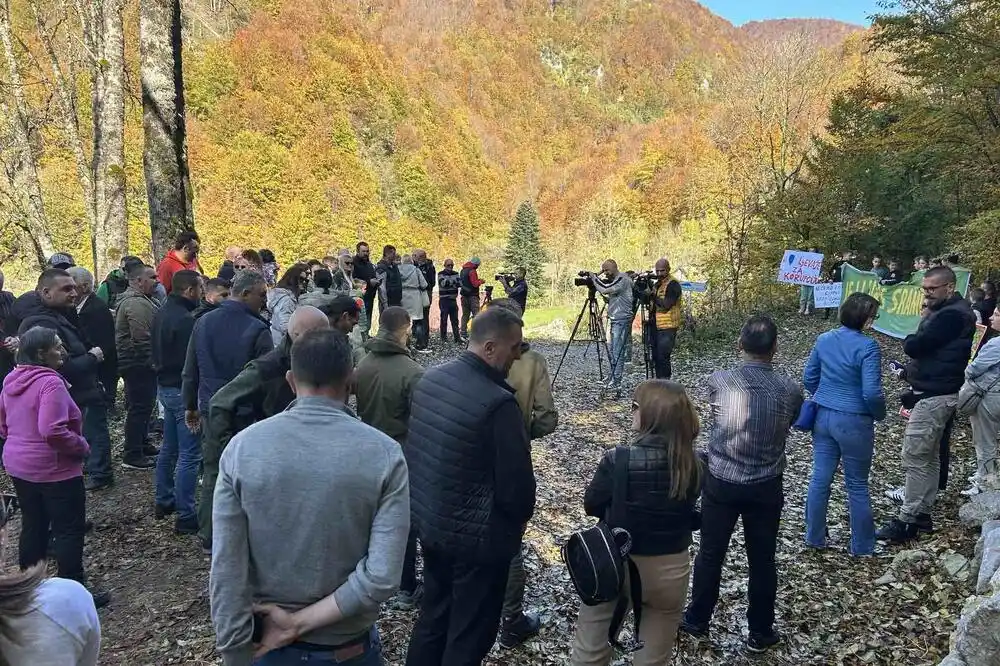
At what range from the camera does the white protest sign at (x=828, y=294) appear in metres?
14.4

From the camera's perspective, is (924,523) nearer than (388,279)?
Yes

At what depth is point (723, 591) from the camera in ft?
13.8

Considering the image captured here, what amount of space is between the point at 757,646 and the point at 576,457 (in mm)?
3484

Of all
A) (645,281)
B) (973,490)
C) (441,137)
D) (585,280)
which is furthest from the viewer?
(441,137)

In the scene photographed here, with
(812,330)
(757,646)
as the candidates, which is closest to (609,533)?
(757,646)

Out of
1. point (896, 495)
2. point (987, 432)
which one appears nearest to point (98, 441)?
point (896, 495)

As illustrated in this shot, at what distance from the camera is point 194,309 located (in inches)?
195

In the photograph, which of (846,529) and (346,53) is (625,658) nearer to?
(846,529)

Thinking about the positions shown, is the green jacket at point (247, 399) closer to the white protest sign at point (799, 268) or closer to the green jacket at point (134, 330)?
the green jacket at point (134, 330)

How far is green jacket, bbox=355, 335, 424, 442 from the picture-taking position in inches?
140

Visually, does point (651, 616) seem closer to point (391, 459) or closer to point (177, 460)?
point (391, 459)

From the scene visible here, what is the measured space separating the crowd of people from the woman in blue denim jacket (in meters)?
0.02

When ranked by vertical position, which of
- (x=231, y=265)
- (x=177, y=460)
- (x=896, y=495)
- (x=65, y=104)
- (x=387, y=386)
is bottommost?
(x=896, y=495)

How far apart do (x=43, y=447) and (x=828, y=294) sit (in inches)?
615
